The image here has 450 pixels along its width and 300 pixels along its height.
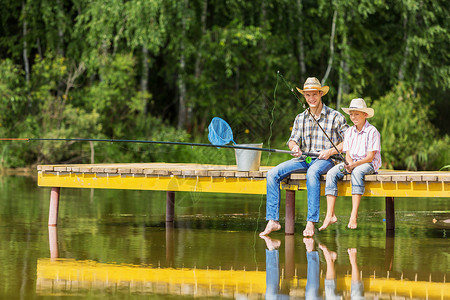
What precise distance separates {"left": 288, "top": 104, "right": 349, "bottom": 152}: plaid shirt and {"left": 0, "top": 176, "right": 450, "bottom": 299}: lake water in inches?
35.4

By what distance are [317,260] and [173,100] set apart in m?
19.8

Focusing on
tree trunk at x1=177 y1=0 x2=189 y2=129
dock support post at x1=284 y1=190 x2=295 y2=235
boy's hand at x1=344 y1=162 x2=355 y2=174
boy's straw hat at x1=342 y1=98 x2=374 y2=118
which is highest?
tree trunk at x1=177 y1=0 x2=189 y2=129

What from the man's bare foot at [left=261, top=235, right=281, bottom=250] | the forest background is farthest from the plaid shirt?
the forest background

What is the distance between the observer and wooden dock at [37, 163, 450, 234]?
8.79 metres

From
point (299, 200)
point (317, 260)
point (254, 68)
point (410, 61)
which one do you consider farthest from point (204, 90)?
point (317, 260)

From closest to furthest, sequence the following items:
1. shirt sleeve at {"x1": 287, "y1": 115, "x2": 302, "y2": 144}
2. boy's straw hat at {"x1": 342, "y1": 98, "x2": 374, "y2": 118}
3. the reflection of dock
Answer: the reflection of dock < boy's straw hat at {"x1": 342, "y1": 98, "x2": 374, "y2": 118} < shirt sleeve at {"x1": 287, "y1": 115, "x2": 302, "y2": 144}

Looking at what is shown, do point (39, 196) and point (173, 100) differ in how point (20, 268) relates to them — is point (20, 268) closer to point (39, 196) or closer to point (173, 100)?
point (39, 196)

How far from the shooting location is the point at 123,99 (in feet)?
72.2

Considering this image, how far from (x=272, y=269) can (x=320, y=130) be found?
2473 mm

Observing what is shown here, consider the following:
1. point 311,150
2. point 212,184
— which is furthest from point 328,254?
point 212,184

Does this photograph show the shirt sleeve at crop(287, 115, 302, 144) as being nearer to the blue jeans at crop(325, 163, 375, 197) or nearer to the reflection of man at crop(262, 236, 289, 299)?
the blue jeans at crop(325, 163, 375, 197)

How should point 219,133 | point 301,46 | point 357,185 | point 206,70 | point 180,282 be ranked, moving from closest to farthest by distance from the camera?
point 180,282 < point 357,185 < point 219,133 < point 206,70 < point 301,46

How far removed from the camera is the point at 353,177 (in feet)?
29.0

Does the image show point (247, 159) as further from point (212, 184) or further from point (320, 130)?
point (320, 130)
